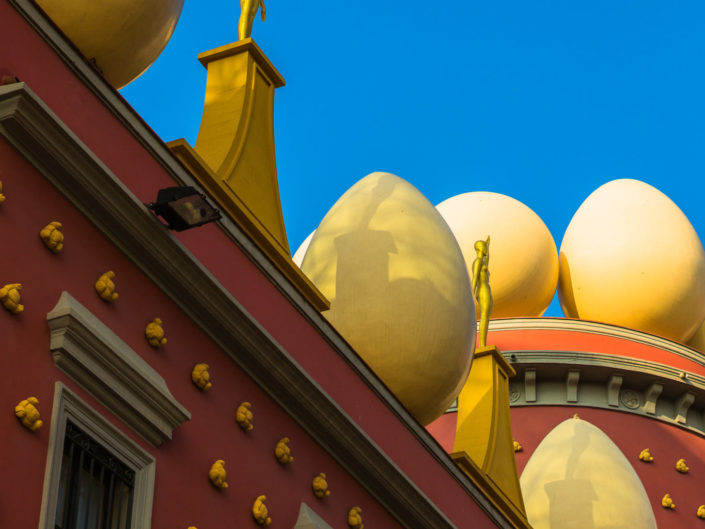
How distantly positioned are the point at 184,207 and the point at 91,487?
176cm

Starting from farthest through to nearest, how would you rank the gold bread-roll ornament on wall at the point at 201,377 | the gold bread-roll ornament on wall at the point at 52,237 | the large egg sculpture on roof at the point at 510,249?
the large egg sculpture on roof at the point at 510,249, the gold bread-roll ornament on wall at the point at 201,377, the gold bread-roll ornament on wall at the point at 52,237

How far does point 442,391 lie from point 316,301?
6.90 ft

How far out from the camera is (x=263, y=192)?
433 inches

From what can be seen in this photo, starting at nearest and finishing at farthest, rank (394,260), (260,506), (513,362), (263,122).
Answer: (260,506) → (263,122) → (394,260) → (513,362)

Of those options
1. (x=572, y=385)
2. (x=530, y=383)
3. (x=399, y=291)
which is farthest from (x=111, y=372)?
(x=572, y=385)

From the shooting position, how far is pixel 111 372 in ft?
27.1

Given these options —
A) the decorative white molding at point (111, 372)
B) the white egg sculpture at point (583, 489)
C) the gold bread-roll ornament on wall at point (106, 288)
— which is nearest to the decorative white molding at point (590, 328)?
the white egg sculpture at point (583, 489)

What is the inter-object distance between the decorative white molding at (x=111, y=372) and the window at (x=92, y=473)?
0.14 meters

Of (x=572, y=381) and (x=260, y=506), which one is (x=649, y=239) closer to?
(x=572, y=381)

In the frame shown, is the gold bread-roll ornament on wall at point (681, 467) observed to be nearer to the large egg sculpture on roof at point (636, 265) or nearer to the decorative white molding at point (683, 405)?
the decorative white molding at point (683, 405)

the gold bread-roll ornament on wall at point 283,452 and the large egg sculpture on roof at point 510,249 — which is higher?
the large egg sculpture on roof at point 510,249

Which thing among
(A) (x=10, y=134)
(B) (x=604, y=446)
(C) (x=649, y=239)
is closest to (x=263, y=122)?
(A) (x=10, y=134)

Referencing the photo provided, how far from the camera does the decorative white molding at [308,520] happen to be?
962 cm

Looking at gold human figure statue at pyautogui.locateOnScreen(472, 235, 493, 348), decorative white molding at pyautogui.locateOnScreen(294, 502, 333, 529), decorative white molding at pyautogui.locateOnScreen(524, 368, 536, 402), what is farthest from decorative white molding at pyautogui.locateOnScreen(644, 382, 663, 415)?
decorative white molding at pyautogui.locateOnScreen(294, 502, 333, 529)
